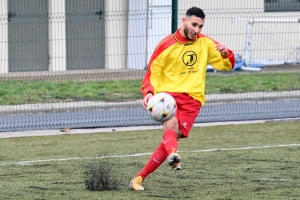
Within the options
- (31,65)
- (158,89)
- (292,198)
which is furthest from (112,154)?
(31,65)

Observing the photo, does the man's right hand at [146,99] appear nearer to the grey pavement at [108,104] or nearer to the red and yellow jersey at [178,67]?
the red and yellow jersey at [178,67]

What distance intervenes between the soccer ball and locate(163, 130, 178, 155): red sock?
174mm

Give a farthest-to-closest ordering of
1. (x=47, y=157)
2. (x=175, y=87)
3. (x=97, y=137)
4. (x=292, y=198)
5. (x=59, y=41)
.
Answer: (x=59, y=41)
(x=97, y=137)
(x=47, y=157)
(x=175, y=87)
(x=292, y=198)

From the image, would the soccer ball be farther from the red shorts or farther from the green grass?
the green grass

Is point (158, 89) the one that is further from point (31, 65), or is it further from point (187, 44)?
point (31, 65)

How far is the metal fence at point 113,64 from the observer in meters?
15.9

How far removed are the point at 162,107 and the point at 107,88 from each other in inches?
407

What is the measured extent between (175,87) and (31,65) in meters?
7.68

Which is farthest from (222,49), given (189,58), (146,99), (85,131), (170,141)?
(85,131)

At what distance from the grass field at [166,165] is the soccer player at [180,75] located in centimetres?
45

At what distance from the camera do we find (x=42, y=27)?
58.7 feet

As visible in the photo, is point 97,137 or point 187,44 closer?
point 187,44

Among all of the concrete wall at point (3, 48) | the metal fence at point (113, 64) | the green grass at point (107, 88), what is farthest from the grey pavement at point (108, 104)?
the concrete wall at point (3, 48)

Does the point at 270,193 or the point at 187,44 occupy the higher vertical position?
the point at 187,44
